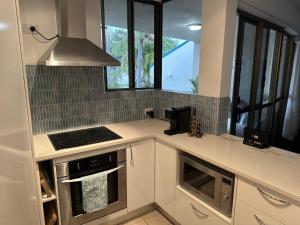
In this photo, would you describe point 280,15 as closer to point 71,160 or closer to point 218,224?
point 218,224

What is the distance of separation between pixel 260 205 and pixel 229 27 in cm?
142

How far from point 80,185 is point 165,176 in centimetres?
76

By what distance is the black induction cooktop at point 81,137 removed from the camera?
1.71 meters

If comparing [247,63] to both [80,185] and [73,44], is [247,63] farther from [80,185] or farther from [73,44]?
[80,185]

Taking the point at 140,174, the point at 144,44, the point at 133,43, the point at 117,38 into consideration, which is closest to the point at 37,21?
the point at 117,38

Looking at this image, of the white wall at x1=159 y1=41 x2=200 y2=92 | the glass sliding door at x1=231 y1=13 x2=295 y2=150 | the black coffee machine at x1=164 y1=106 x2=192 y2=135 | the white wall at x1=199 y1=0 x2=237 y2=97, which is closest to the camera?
the white wall at x1=199 y1=0 x2=237 y2=97

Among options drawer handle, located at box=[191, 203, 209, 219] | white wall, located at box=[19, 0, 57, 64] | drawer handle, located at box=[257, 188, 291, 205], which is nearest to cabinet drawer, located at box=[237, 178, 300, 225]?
drawer handle, located at box=[257, 188, 291, 205]

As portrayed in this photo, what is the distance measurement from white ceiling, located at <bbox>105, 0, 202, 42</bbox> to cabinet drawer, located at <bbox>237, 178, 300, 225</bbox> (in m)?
1.99

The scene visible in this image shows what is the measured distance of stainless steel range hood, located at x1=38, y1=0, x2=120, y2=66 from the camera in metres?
1.55

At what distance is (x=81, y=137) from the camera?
6.24 feet

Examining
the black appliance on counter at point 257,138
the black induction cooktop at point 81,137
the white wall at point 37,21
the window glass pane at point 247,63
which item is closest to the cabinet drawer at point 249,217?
the black appliance on counter at point 257,138

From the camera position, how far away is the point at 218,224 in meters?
1.51

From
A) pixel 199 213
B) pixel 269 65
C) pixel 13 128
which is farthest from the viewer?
pixel 269 65

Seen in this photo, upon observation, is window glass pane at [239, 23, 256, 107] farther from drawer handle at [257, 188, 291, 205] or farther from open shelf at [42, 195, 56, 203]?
open shelf at [42, 195, 56, 203]
